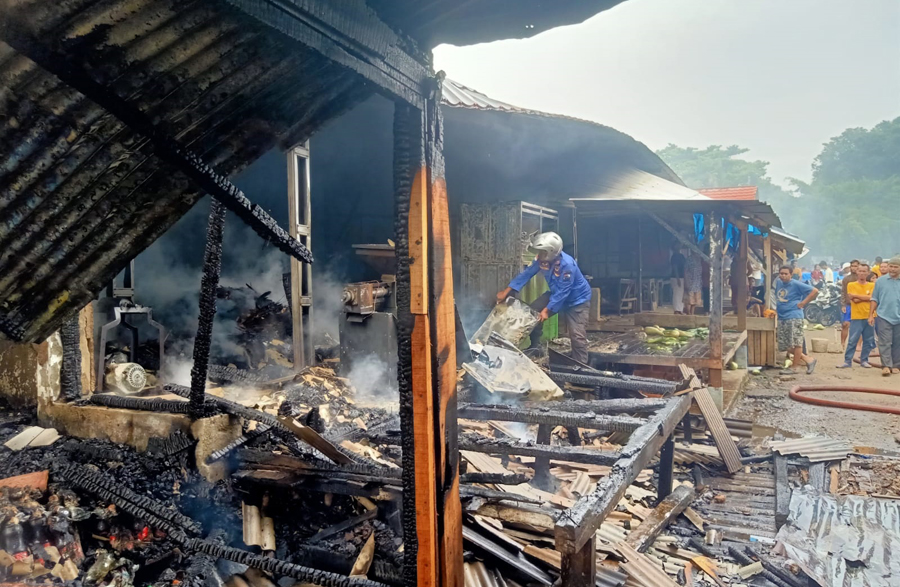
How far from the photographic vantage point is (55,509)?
11.6 feet

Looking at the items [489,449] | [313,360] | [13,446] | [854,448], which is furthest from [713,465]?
[13,446]

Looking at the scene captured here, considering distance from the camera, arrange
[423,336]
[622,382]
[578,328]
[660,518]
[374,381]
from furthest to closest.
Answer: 1. [578,328]
2. [374,381]
3. [622,382]
4. [660,518]
5. [423,336]

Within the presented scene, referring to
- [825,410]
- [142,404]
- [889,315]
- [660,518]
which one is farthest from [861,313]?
[142,404]

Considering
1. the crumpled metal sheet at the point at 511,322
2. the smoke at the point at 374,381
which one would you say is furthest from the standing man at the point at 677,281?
the smoke at the point at 374,381

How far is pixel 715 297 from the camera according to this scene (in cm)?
905

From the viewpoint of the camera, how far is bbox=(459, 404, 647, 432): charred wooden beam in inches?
181

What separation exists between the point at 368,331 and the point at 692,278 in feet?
39.5

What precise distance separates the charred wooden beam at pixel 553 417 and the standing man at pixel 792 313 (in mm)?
9935

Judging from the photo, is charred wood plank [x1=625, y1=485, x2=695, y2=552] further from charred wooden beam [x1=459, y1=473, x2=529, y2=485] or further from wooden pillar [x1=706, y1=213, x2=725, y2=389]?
wooden pillar [x1=706, y1=213, x2=725, y2=389]

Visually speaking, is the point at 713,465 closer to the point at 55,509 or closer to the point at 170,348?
the point at 55,509

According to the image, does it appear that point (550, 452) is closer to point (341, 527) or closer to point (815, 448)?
point (341, 527)

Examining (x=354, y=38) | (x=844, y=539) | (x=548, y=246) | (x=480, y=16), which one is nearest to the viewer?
(x=354, y=38)

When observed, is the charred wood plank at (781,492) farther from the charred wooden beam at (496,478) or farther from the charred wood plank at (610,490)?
the charred wooden beam at (496,478)

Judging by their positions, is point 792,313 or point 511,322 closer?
point 511,322
